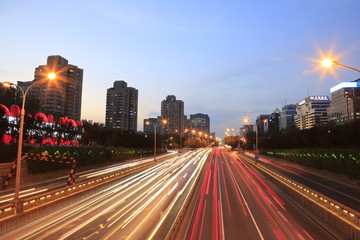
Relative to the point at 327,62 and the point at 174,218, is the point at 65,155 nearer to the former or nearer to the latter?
the point at 174,218

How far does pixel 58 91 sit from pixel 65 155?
14710cm

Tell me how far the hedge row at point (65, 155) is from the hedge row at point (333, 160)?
3145 cm

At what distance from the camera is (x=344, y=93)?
189375mm

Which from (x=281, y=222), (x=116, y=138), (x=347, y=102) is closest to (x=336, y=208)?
(x=281, y=222)

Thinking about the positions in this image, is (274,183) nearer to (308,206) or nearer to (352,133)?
(308,206)

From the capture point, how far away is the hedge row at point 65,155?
2948 centimetres

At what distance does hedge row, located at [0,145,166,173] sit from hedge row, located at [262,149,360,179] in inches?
1238

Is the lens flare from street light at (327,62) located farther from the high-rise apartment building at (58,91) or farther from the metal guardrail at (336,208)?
the high-rise apartment building at (58,91)

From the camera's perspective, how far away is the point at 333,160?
1396 inches

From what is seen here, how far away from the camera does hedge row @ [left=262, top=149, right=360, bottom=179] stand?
29.9 meters

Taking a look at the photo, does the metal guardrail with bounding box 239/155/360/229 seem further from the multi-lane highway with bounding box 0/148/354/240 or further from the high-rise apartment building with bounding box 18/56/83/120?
the high-rise apartment building with bounding box 18/56/83/120

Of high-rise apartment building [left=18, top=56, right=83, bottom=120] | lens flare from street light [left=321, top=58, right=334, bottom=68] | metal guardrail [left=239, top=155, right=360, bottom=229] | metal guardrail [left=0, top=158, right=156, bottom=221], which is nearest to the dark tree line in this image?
metal guardrail [left=0, top=158, right=156, bottom=221]

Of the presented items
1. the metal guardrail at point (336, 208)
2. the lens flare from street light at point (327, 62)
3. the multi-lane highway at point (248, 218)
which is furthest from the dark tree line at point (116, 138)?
the lens flare from street light at point (327, 62)

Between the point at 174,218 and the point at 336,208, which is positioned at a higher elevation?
the point at 336,208
